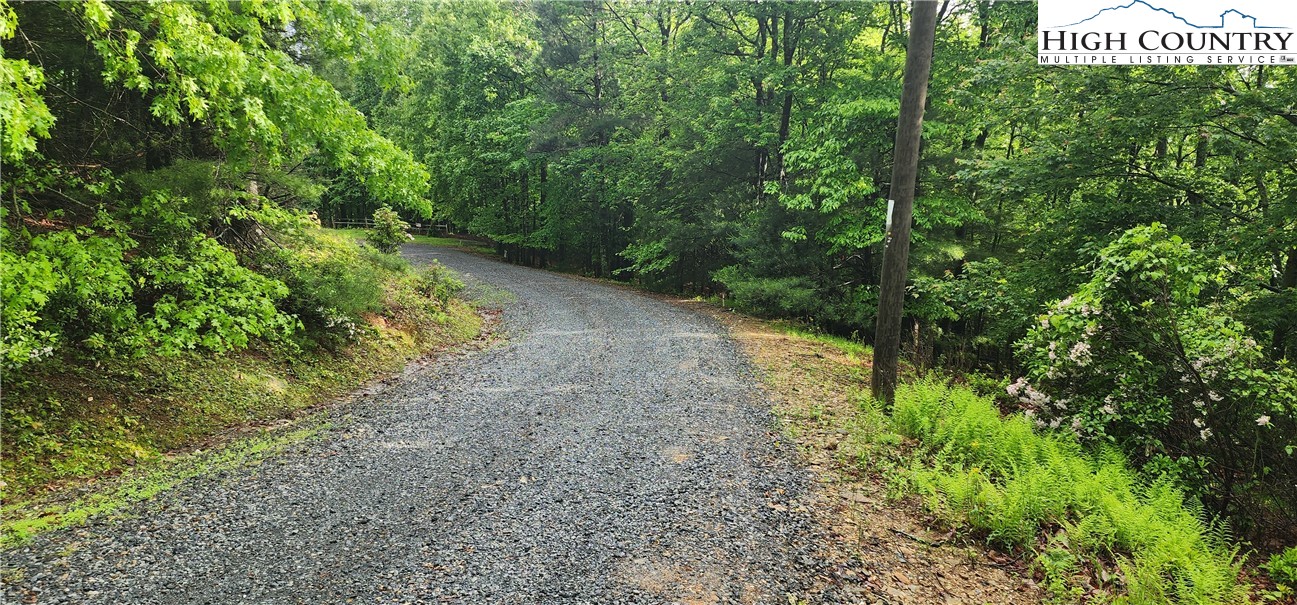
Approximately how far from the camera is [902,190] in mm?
6328

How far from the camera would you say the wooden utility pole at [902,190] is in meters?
6.02

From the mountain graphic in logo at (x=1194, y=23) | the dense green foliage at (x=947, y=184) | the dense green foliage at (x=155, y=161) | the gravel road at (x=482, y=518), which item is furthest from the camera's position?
the mountain graphic in logo at (x=1194, y=23)

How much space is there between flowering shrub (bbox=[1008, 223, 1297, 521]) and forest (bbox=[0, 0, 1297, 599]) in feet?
0.08

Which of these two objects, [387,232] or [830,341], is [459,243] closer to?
[387,232]

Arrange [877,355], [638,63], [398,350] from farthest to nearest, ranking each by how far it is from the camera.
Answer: [638,63]
[398,350]
[877,355]

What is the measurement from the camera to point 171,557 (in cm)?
366

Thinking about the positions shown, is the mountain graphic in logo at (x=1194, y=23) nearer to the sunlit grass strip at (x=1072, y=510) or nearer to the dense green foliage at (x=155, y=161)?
the sunlit grass strip at (x=1072, y=510)

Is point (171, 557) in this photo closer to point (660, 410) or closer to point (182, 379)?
point (182, 379)

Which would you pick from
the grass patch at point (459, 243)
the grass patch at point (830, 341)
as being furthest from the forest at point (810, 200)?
the grass patch at point (459, 243)

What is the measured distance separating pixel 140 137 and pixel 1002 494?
881cm

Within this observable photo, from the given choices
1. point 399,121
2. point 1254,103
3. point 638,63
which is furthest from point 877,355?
point 399,121

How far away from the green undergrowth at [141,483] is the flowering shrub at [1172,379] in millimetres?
7738

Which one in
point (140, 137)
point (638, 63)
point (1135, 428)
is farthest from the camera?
point (638, 63)

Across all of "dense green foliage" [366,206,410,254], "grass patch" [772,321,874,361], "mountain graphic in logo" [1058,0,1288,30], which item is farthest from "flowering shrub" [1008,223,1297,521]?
"dense green foliage" [366,206,410,254]
